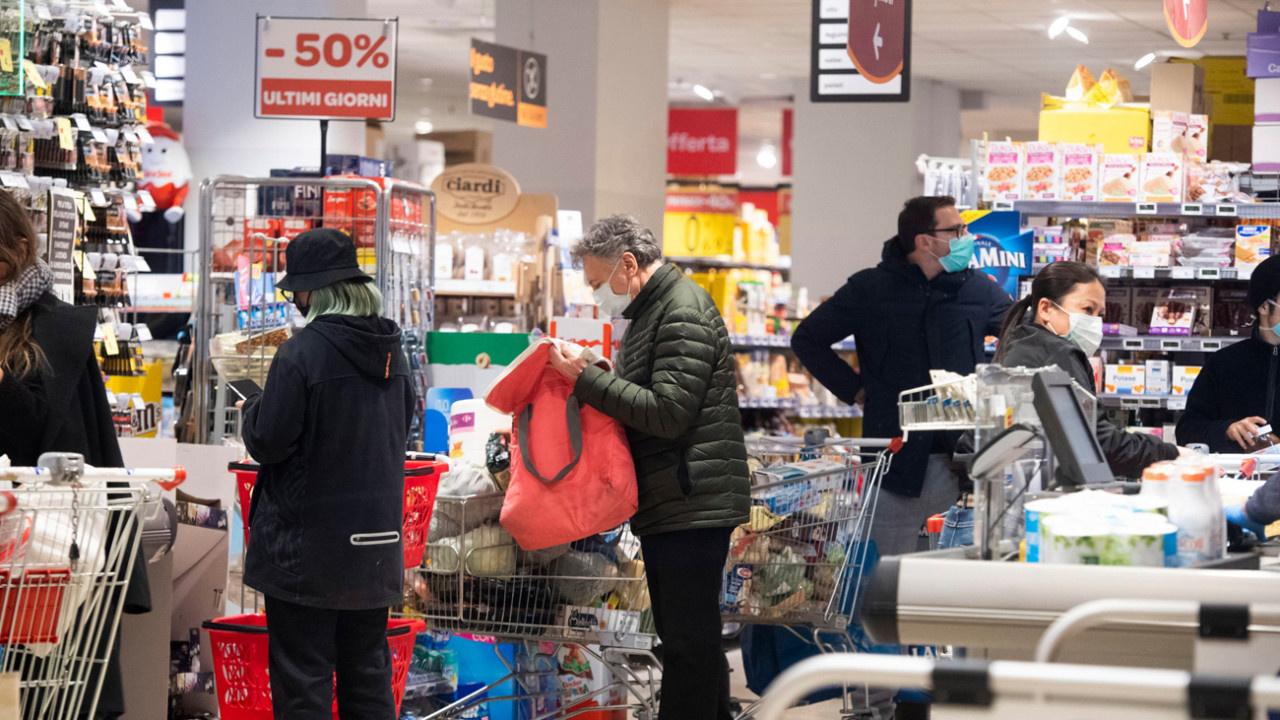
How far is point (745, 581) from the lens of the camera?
4465 millimetres

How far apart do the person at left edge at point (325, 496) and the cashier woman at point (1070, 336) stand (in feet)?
5.77

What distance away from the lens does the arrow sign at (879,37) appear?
7.62 m

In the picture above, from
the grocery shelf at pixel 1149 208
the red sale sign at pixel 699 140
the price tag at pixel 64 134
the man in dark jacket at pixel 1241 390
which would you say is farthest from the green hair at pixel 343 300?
the red sale sign at pixel 699 140

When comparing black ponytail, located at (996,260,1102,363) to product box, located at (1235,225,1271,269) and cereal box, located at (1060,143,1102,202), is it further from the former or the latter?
product box, located at (1235,225,1271,269)

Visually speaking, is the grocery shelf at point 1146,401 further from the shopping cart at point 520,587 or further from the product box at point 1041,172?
the shopping cart at point 520,587

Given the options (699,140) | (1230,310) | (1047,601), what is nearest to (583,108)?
(699,140)

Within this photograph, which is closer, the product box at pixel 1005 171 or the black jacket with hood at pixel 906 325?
the black jacket with hood at pixel 906 325

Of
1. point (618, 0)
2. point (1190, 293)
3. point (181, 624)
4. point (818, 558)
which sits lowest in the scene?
point (181, 624)

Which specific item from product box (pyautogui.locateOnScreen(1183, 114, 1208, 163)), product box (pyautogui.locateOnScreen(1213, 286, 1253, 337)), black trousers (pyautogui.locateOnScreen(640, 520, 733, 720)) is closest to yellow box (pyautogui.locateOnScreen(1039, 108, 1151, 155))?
product box (pyautogui.locateOnScreen(1183, 114, 1208, 163))

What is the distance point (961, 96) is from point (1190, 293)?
1370 centimetres

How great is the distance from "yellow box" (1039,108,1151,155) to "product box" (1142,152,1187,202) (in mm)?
248

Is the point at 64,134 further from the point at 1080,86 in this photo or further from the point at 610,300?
→ the point at 1080,86

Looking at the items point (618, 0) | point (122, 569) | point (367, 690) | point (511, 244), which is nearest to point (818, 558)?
point (367, 690)

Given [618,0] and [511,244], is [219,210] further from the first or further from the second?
[618,0]
